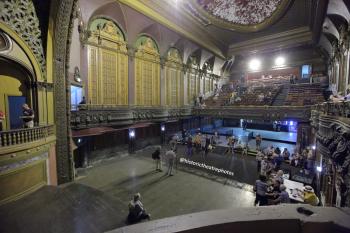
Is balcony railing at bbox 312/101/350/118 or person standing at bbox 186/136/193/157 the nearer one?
balcony railing at bbox 312/101/350/118

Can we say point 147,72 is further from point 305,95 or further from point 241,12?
point 305,95

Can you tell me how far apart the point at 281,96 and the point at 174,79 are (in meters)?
10.0

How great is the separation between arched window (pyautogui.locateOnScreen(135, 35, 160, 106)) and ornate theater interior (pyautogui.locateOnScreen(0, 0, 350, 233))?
0.10 metres

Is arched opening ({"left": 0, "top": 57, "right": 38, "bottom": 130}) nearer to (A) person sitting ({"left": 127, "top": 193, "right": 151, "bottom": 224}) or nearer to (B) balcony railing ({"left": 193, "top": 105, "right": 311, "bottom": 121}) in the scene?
(A) person sitting ({"left": 127, "top": 193, "right": 151, "bottom": 224})

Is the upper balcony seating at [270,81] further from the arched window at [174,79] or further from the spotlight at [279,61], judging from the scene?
the arched window at [174,79]

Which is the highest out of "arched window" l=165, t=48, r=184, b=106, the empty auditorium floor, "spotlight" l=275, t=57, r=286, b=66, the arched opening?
"spotlight" l=275, t=57, r=286, b=66

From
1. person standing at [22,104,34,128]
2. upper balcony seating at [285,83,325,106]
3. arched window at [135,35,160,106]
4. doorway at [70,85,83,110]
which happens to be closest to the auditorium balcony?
person standing at [22,104,34,128]

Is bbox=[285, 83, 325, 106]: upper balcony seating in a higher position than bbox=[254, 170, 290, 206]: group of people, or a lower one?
higher

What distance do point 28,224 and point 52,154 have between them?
2986 mm

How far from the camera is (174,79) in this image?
16.2 metres

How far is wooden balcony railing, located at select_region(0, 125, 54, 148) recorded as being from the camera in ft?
15.4

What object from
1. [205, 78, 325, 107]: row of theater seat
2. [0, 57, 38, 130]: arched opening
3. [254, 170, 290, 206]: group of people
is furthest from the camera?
[205, 78, 325, 107]: row of theater seat

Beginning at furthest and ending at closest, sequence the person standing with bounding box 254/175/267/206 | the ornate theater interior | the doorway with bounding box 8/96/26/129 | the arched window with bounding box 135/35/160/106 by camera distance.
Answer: the arched window with bounding box 135/35/160/106, the doorway with bounding box 8/96/26/129, the person standing with bounding box 254/175/267/206, the ornate theater interior

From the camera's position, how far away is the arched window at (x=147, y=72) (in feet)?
41.7
